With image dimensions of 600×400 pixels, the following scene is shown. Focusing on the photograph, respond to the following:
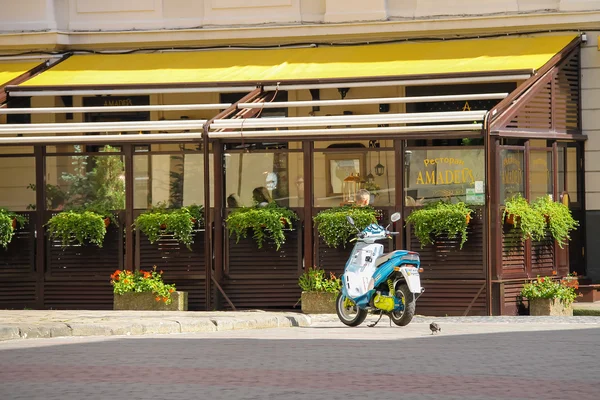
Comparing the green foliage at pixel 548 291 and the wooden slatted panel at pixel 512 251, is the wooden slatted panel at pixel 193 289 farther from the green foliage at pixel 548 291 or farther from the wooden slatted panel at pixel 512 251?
the green foliage at pixel 548 291

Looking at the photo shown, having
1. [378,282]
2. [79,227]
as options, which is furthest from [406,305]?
[79,227]

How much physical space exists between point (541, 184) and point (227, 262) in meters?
4.63

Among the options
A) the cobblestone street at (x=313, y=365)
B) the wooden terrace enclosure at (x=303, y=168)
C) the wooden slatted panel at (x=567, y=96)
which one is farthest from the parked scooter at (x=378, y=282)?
the wooden slatted panel at (x=567, y=96)

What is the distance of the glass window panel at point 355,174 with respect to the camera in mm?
19188

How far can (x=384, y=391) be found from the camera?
980 centimetres

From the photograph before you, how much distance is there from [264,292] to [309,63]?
4.34 metres

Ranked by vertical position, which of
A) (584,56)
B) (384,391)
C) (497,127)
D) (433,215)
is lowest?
(384,391)

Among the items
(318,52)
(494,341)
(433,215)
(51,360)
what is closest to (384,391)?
(51,360)

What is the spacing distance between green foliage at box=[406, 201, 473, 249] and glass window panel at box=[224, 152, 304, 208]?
1740 millimetres

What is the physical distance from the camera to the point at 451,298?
61.8 feet

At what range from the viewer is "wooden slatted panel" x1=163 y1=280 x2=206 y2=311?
19719 millimetres

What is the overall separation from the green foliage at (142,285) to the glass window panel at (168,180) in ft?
3.61

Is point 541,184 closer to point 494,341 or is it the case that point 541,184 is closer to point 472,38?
point 472,38

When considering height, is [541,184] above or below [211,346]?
above
